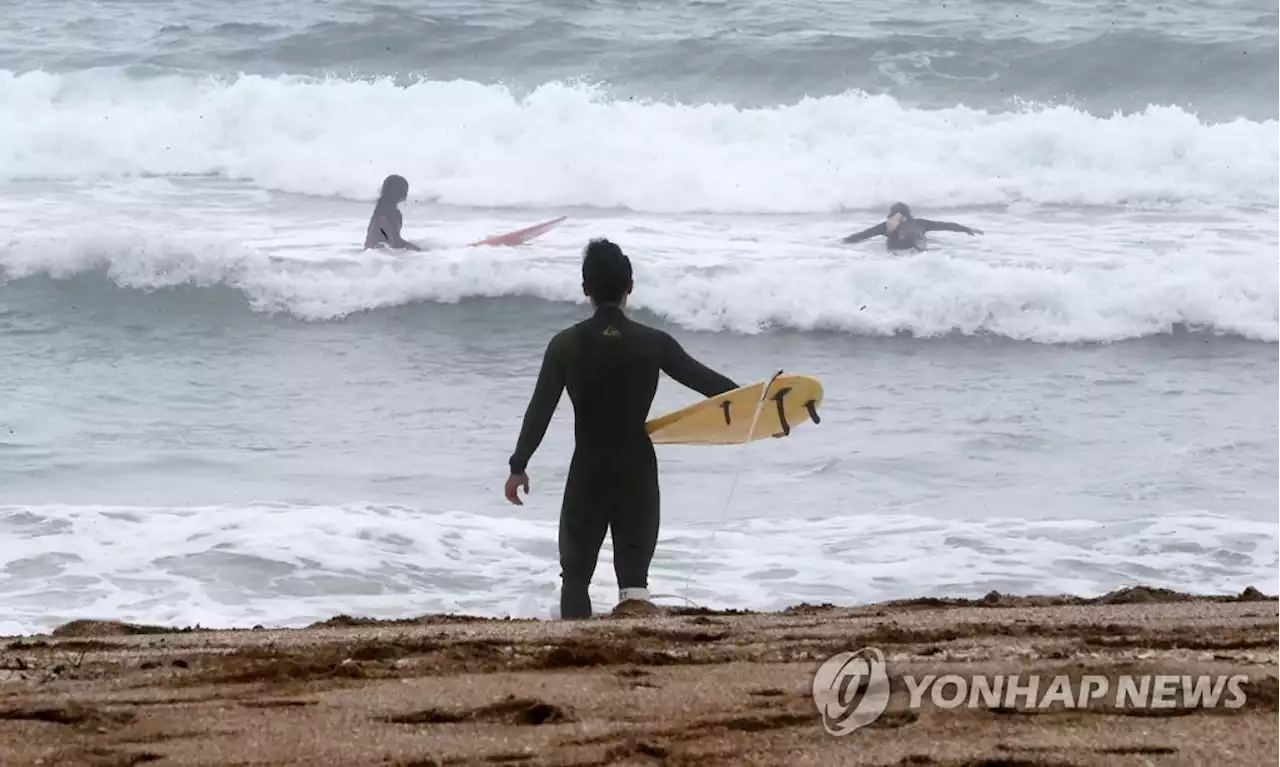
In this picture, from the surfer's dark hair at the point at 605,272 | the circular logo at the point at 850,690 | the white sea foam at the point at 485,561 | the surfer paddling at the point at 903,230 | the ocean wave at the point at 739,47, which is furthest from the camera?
the ocean wave at the point at 739,47

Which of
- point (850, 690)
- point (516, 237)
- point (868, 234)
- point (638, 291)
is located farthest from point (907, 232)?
point (850, 690)

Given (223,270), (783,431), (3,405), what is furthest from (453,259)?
(783,431)

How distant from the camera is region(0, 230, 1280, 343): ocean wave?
12672mm

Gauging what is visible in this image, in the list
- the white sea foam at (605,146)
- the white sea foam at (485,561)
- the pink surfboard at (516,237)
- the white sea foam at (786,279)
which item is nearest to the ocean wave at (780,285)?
the white sea foam at (786,279)

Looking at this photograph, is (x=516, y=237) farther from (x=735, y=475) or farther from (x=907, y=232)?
(x=735, y=475)

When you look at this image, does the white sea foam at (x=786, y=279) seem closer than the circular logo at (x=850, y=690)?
No

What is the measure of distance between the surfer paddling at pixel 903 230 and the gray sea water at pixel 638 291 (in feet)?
0.95

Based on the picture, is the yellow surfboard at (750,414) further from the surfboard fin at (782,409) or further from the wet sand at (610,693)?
the wet sand at (610,693)

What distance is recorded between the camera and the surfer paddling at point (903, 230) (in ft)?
46.1

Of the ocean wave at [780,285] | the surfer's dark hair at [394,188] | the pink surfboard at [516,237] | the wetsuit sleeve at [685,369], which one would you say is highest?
the surfer's dark hair at [394,188]

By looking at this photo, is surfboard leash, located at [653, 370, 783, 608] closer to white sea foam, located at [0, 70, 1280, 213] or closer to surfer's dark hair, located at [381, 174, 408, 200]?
surfer's dark hair, located at [381, 174, 408, 200]

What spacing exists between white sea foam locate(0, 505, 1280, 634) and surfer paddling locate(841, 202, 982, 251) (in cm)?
669

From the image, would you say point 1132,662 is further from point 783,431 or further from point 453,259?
point 453,259

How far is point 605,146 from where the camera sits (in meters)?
18.4
